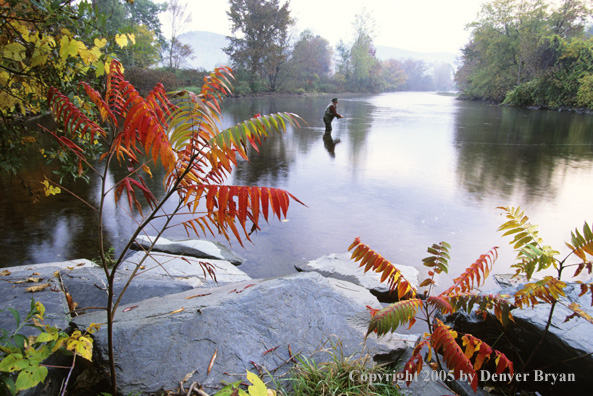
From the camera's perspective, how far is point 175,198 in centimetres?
653

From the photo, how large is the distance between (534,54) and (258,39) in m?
31.1

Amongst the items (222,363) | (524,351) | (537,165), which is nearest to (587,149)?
(537,165)

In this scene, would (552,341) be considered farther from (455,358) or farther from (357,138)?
(357,138)

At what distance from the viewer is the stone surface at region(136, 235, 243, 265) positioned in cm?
433

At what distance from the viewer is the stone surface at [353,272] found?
11.9 feet

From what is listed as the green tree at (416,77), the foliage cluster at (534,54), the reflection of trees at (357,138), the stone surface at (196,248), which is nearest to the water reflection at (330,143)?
the reflection of trees at (357,138)

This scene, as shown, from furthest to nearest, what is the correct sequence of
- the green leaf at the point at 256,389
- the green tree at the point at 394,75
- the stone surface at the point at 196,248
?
the green tree at the point at 394,75 < the stone surface at the point at 196,248 < the green leaf at the point at 256,389

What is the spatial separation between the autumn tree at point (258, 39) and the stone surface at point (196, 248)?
41.1 m

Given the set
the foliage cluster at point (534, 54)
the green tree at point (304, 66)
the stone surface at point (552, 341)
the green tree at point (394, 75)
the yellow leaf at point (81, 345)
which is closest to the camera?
the yellow leaf at point (81, 345)

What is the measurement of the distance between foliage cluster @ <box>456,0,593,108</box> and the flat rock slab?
29.9m

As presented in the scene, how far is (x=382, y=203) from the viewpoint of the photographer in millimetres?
6254

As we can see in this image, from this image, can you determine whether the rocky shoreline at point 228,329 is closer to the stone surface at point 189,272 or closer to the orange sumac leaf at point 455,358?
the stone surface at point 189,272

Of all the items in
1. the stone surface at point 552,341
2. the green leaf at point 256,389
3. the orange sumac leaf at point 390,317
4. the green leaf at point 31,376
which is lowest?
the stone surface at point 552,341

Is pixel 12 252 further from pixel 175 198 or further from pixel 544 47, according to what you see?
pixel 544 47
